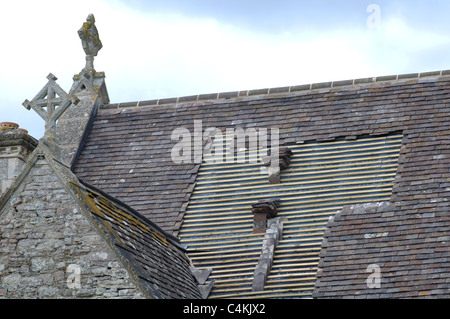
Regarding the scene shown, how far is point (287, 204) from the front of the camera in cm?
1889

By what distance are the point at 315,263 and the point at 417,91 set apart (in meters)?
5.47

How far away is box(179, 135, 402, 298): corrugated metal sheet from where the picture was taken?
681 inches

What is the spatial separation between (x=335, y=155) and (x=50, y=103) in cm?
676

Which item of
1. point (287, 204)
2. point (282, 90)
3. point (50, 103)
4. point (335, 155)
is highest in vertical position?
point (282, 90)

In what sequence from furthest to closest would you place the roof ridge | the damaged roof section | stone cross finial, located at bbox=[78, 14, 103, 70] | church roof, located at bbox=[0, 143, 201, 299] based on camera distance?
stone cross finial, located at bbox=[78, 14, 103, 70] → the roof ridge → the damaged roof section → church roof, located at bbox=[0, 143, 201, 299]

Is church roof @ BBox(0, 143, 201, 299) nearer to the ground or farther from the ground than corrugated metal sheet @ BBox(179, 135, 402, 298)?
nearer to the ground

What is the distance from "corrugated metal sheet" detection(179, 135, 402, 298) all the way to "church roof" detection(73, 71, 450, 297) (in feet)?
0.27

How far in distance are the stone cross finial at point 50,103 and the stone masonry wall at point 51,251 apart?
0.95 meters
